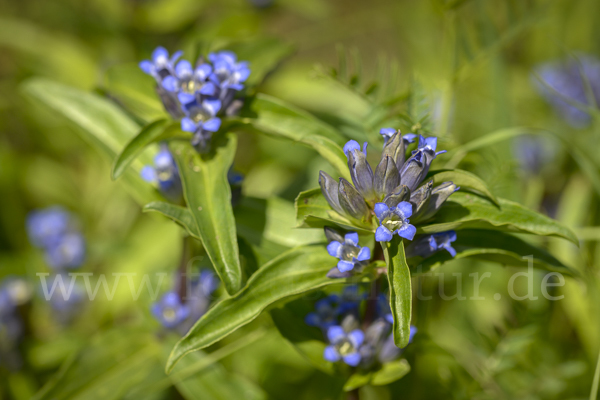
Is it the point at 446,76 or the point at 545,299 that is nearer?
the point at 446,76

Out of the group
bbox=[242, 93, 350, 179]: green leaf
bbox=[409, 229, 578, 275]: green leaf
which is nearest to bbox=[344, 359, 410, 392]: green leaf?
bbox=[409, 229, 578, 275]: green leaf

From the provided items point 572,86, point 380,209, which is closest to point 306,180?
point 380,209

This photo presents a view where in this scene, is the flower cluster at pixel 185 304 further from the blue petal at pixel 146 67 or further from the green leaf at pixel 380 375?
the blue petal at pixel 146 67

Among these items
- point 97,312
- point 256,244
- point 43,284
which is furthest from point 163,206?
point 97,312

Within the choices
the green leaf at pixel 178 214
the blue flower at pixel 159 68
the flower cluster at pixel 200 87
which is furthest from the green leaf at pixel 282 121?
the green leaf at pixel 178 214

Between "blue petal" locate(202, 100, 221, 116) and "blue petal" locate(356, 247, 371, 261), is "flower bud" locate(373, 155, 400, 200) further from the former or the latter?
"blue petal" locate(202, 100, 221, 116)

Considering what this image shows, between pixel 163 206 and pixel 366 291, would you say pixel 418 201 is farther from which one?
pixel 163 206
